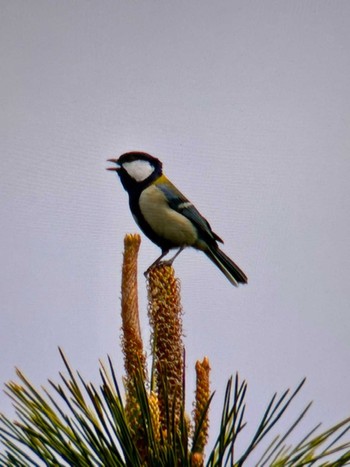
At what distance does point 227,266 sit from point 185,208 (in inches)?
20.9

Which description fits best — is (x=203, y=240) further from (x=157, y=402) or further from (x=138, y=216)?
(x=157, y=402)

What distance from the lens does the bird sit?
15.7ft

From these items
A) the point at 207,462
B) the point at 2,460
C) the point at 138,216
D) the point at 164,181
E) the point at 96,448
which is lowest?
the point at 2,460

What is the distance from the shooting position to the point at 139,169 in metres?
4.77

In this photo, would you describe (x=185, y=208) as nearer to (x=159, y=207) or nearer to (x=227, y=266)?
(x=159, y=207)

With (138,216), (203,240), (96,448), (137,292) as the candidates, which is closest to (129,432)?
(96,448)

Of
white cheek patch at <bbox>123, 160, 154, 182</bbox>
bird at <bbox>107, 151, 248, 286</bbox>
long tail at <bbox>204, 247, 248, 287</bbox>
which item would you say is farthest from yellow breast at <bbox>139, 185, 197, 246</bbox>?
long tail at <bbox>204, 247, 248, 287</bbox>

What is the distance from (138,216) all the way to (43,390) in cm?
287

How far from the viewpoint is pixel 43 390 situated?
7.06 feet

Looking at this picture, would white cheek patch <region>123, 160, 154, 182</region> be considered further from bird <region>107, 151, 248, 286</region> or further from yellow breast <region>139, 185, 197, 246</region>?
yellow breast <region>139, 185, 197, 246</region>

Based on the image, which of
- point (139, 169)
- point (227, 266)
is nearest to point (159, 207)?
point (139, 169)

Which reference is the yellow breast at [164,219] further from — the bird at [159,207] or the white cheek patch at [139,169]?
the white cheek patch at [139,169]

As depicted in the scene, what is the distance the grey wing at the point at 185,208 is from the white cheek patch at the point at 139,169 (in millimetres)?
211

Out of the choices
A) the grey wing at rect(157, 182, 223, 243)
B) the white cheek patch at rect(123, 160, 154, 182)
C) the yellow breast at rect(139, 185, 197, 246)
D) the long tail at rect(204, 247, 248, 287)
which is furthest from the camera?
the long tail at rect(204, 247, 248, 287)
